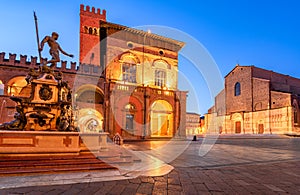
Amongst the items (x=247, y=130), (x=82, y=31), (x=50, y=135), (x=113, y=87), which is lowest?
(x=247, y=130)

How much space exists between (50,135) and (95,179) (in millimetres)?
2877

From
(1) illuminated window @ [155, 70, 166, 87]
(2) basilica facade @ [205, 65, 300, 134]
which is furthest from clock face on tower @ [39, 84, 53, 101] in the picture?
(2) basilica facade @ [205, 65, 300, 134]

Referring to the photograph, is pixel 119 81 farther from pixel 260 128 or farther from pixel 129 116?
pixel 260 128

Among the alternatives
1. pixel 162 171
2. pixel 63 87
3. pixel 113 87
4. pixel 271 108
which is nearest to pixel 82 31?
pixel 113 87

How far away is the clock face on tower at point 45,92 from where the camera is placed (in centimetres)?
846

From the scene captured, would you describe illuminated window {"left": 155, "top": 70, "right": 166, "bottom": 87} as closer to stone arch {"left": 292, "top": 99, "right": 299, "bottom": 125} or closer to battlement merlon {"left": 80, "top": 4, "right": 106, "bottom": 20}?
battlement merlon {"left": 80, "top": 4, "right": 106, "bottom": 20}

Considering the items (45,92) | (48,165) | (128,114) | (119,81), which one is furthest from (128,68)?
(48,165)

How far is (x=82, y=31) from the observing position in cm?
2816

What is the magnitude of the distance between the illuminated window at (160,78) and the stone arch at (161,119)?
107 inches

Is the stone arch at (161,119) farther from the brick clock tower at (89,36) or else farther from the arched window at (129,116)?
the brick clock tower at (89,36)

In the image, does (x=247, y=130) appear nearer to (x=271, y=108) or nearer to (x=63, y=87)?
(x=271, y=108)

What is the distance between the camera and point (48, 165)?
5707 mm

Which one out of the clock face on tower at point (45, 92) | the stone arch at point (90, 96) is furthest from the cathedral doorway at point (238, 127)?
the clock face on tower at point (45, 92)

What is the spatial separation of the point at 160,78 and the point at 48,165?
22795 millimetres
